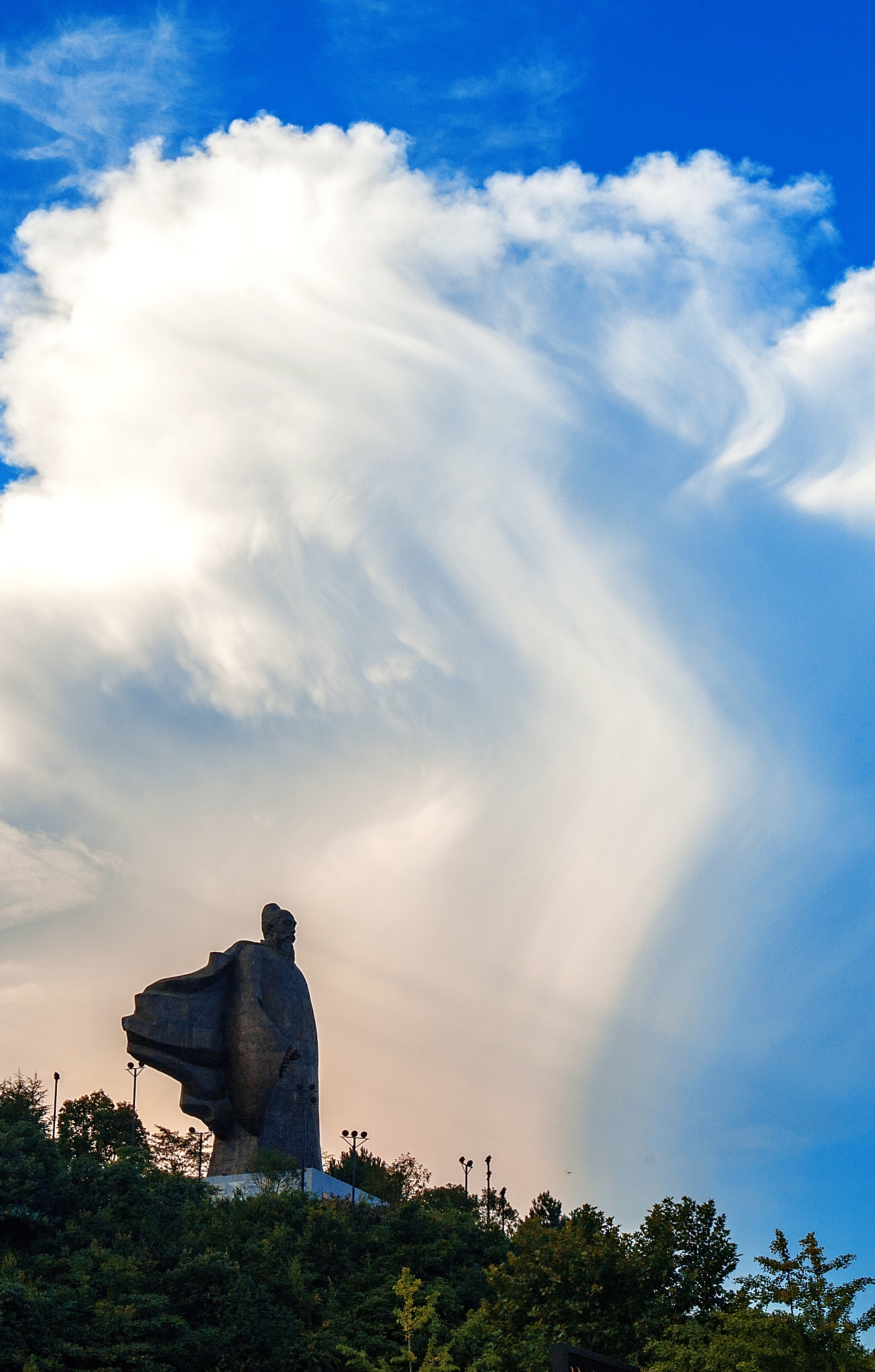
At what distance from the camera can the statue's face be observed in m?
36.3

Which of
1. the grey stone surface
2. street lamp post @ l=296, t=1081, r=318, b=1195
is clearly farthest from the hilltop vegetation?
street lamp post @ l=296, t=1081, r=318, b=1195

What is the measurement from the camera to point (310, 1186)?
32.2m

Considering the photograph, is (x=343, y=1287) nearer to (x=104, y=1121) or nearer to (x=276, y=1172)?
(x=276, y=1172)

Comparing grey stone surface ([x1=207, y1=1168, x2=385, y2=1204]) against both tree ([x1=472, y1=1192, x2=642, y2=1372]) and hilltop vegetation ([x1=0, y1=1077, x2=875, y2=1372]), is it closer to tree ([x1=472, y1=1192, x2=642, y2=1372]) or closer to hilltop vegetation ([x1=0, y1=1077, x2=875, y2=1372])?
hilltop vegetation ([x1=0, y1=1077, x2=875, y2=1372])

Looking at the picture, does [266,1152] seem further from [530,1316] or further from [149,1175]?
[530,1316]

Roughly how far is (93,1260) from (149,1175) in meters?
5.50

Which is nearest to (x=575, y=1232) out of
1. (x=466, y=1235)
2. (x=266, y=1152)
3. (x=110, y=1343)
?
(x=110, y=1343)

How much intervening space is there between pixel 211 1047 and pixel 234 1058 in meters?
0.63

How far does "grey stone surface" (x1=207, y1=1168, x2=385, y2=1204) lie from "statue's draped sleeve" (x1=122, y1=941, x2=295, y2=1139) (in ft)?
4.32

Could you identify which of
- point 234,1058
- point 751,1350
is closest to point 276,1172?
point 234,1058

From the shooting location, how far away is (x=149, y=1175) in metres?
28.3

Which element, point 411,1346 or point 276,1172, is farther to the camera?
point 276,1172

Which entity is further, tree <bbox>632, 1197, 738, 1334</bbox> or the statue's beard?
the statue's beard

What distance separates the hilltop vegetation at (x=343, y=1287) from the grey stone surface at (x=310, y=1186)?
2.02 meters
